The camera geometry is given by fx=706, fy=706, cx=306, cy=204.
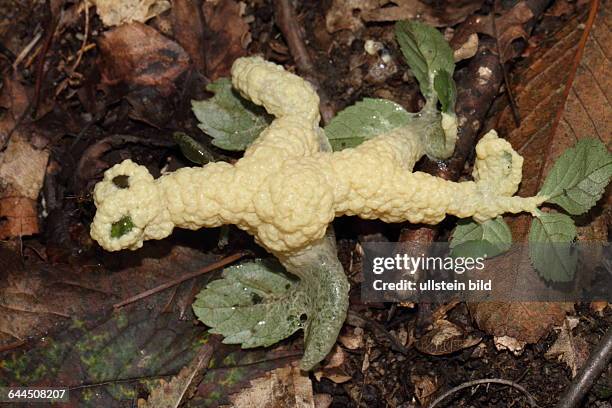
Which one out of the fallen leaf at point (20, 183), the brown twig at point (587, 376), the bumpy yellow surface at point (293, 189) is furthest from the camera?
the fallen leaf at point (20, 183)

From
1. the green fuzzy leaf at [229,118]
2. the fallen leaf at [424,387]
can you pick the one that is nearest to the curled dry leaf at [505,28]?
the green fuzzy leaf at [229,118]

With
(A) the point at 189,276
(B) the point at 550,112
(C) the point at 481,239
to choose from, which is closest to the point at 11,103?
(A) the point at 189,276

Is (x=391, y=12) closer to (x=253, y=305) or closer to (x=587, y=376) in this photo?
(x=253, y=305)

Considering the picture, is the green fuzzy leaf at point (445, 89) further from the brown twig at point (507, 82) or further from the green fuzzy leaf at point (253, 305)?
the green fuzzy leaf at point (253, 305)

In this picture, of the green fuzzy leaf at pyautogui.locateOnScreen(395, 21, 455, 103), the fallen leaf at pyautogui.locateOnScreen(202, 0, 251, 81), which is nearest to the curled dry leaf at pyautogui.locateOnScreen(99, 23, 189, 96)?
the fallen leaf at pyautogui.locateOnScreen(202, 0, 251, 81)

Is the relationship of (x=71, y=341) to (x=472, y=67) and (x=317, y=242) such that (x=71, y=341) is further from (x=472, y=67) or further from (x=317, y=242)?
(x=472, y=67)

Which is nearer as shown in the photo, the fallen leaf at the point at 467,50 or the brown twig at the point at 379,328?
the brown twig at the point at 379,328
